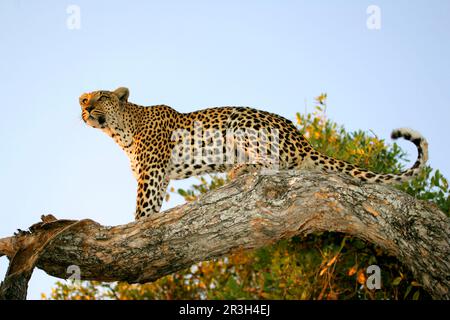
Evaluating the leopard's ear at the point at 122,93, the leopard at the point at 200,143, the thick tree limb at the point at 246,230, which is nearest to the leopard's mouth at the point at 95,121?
the leopard at the point at 200,143

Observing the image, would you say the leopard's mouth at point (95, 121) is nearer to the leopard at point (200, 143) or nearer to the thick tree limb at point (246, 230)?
the leopard at point (200, 143)

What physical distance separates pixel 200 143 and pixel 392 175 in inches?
131

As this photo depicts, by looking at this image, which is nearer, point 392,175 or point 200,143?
point 392,175

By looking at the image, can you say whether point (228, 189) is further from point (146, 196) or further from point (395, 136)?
point (146, 196)

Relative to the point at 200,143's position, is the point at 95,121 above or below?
above

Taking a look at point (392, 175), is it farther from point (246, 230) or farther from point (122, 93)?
point (122, 93)

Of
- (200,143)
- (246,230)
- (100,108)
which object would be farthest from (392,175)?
(100,108)

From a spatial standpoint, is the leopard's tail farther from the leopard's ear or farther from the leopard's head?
the leopard's ear

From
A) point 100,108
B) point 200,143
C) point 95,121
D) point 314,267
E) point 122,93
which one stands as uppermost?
point 122,93

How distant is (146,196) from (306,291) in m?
3.23

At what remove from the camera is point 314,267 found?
1295 centimetres

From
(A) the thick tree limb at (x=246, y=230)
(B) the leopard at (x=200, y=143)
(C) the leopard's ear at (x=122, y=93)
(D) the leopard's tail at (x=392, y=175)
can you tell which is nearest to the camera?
(A) the thick tree limb at (x=246, y=230)

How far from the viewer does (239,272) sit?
48.7 feet

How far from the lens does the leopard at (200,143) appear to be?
10.2 m
